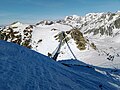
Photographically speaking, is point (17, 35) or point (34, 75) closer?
point (34, 75)

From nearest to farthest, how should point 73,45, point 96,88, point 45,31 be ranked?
1. point 96,88
2. point 73,45
3. point 45,31

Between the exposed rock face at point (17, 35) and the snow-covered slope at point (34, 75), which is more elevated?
the exposed rock face at point (17, 35)

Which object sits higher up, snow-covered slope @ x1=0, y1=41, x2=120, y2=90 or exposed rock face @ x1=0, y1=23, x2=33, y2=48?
exposed rock face @ x1=0, y1=23, x2=33, y2=48

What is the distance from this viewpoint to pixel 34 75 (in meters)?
9.37

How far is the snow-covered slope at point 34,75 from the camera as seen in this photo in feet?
27.3

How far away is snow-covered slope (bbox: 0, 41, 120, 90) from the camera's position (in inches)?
328

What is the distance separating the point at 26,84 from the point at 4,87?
3.08 ft

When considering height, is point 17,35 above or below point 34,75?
above

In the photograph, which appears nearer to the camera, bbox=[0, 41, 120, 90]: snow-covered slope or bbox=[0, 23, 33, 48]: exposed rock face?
bbox=[0, 41, 120, 90]: snow-covered slope

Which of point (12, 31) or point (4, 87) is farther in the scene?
point (12, 31)

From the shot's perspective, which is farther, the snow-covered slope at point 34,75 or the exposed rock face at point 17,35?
the exposed rock face at point 17,35

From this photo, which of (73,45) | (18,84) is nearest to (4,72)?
(18,84)

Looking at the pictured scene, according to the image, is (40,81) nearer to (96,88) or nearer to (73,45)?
(96,88)

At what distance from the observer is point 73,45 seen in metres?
53.2
